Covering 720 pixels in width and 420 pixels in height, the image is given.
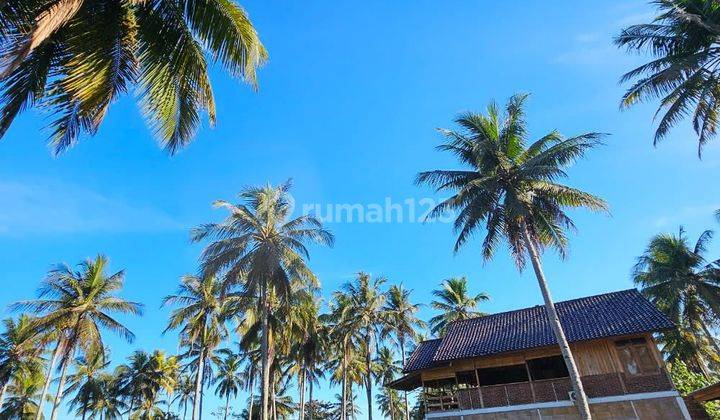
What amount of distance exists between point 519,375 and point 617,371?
5.90 metres

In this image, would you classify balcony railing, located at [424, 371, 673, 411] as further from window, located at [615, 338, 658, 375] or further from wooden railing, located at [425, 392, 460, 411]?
window, located at [615, 338, 658, 375]

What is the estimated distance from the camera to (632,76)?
51.4 ft

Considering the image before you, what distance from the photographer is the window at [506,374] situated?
22.0 m

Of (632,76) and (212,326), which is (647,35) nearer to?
(632,76)

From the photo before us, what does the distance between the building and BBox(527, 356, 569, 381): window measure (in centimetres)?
5

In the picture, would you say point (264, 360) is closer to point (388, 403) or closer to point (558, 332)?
point (558, 332)

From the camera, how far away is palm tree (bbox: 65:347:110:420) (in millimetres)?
39000

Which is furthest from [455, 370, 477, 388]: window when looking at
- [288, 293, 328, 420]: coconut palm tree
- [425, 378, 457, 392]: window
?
[288, 293, 328, 420]: coconut palm tree

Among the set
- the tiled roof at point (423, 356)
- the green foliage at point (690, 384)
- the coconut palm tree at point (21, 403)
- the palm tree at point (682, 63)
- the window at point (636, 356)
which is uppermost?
the palm tree at point (682, 63)

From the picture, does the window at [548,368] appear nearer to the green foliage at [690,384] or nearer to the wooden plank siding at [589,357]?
the wooden plank siding at [589,357]

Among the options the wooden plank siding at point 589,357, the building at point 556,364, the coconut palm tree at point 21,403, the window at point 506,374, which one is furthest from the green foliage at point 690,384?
the coconut palm tree at point 21,403

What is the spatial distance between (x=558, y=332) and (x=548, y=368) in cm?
732

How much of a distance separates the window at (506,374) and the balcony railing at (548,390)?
3.17 m

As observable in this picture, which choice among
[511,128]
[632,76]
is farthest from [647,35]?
[511,128]
